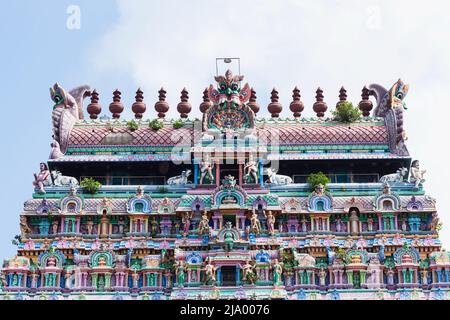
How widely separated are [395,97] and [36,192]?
21552 millimetres

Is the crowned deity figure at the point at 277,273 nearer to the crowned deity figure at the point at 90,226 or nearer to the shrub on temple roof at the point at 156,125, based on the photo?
the crowned deity figure at the point at 90,226

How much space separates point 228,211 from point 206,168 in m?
→ 3.19

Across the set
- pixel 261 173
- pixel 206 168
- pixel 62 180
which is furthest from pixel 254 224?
pixel 62 180

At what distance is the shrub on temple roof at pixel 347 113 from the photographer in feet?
171

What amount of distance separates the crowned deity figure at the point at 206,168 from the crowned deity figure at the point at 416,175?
35.6ft

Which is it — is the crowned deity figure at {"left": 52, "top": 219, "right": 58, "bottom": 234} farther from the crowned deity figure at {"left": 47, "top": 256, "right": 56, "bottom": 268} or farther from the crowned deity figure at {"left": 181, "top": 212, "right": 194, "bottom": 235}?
the crowned deity figure at {"left": 181, "top": 212, "right": 194, "bottom": 235}

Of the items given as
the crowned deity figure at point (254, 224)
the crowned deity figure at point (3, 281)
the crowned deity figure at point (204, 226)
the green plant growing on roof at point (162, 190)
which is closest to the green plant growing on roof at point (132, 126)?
the green plant growing on roof at point (162, 190)

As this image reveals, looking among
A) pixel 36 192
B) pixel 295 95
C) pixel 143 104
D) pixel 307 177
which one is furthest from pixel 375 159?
pixel 36 192

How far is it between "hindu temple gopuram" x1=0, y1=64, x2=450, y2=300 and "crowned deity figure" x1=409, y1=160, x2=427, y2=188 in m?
0.16

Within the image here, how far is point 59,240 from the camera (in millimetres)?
45188

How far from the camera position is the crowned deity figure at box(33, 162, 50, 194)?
47.2 meters

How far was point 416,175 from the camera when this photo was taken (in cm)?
4728

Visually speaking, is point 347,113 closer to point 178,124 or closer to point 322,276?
point 178,124

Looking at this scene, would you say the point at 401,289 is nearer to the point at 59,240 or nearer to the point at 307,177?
the point at 307,177
